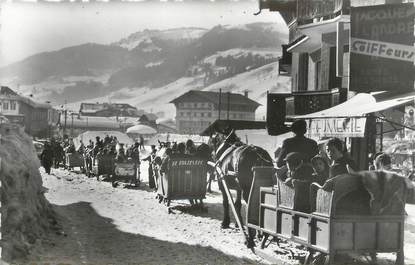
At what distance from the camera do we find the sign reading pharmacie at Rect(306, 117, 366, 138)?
1433 cm

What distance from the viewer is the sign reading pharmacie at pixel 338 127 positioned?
564 inches

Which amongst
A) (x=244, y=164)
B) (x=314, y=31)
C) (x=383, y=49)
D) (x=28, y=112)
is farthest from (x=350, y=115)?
(x=28, y=112)

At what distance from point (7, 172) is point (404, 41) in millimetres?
10126

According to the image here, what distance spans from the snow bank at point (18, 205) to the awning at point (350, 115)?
734cm

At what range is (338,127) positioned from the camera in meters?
15.9

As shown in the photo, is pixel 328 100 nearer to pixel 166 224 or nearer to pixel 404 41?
pixel 404 41

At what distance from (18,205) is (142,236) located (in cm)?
260

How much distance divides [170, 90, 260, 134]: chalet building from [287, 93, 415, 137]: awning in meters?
A: 82.6

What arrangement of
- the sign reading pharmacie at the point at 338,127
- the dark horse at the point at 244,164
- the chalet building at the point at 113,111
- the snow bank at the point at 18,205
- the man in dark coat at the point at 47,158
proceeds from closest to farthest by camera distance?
the snow bank at the point at 18,205
the dark horse at the point at 244,164
the sign reading pharmacie at the point at 338,127
the man in dark coat at the point at 47,158
the chalet building at the point at 113,111

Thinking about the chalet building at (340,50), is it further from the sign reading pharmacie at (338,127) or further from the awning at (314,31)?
the sign reading pharmacie at (338,127)

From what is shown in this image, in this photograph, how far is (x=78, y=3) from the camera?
279 inches

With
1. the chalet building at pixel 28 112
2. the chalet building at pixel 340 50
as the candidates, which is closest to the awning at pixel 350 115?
the chalet building at pixel 340 50

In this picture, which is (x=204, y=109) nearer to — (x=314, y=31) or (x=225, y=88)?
(x=225, y=88)

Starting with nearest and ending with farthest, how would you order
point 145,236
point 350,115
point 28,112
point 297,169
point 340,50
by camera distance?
1. point 297,169
2. point 145,236
3. point 350,115
4. point 340,50
5. point 28,112
